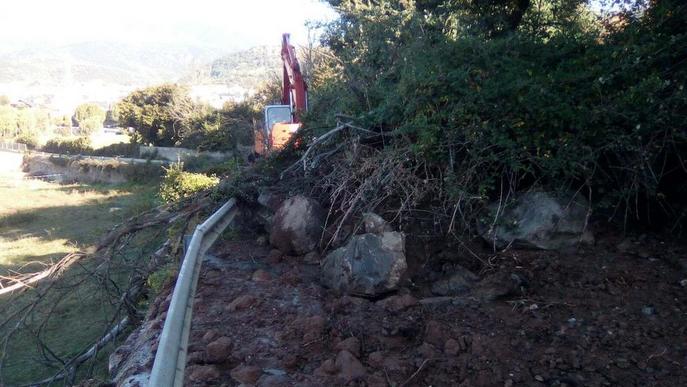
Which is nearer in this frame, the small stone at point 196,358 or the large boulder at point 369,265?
the small stone at point 196,358

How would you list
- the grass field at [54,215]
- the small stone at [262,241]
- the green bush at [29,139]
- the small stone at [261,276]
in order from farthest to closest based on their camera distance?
the green bush at [29,139] → the grass field at [54,215] → the small stone at [262,241] → the small stone at [261,276]

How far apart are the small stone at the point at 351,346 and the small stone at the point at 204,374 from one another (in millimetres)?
755

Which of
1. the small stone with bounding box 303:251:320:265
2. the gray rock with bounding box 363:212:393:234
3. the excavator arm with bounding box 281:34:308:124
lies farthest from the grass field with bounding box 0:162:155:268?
the gray rock with bounding box 363:212:393:234

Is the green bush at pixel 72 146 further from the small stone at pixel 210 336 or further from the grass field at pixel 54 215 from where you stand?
the small stone at pixel 210 336

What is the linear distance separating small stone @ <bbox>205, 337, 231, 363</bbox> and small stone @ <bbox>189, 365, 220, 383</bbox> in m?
0.11

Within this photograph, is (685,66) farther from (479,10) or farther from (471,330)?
(479,10)

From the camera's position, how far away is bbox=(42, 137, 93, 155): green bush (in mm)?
51275

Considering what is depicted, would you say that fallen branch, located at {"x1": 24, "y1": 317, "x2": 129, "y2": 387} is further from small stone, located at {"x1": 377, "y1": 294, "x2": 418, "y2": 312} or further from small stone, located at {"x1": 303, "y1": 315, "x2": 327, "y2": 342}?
small stone, located at {"x1": 377, "y1": 294, "x2": 418, "y2": 312}

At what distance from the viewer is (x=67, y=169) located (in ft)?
146

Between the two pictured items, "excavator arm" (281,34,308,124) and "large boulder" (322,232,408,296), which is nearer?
"large boulder" (322,232,408,296)

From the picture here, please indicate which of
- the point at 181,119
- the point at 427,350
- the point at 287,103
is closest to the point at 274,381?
the point at 427,350

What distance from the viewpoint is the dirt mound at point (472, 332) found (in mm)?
2994

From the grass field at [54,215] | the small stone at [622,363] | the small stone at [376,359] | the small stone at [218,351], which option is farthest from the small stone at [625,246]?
the grass field at [54,215]

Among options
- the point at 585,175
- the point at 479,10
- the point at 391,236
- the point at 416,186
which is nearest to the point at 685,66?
the point at 585,175
